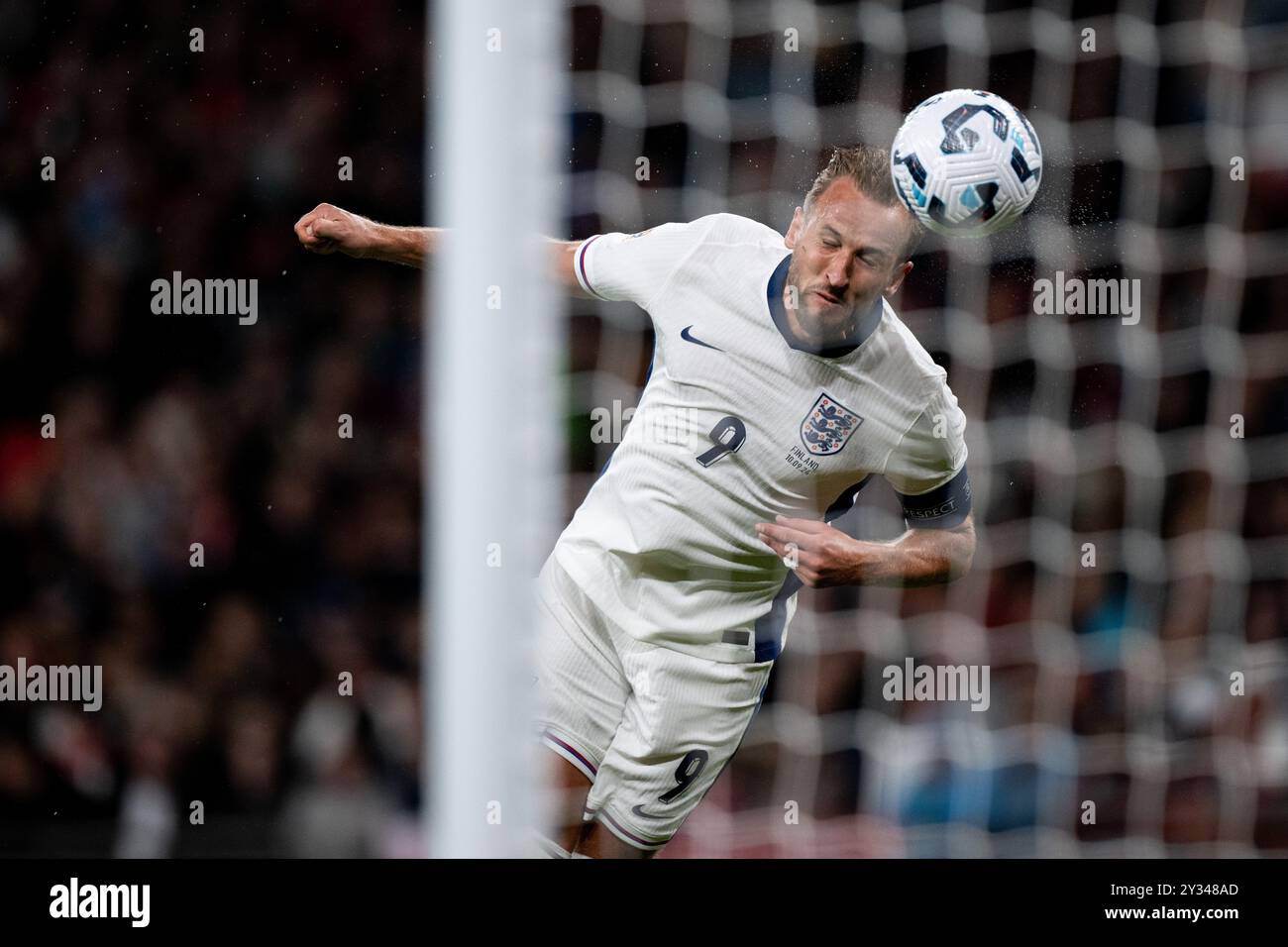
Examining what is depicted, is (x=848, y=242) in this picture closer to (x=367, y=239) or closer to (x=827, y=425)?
(x=827, y=425)

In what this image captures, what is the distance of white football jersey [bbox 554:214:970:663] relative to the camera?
2.56m

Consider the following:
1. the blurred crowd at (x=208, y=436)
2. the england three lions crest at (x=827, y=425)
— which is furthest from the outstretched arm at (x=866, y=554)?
the blurred crowd at (x=208, y=436)

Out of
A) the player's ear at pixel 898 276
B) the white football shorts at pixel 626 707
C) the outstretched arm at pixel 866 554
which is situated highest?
the player's ear at pixel 898 276

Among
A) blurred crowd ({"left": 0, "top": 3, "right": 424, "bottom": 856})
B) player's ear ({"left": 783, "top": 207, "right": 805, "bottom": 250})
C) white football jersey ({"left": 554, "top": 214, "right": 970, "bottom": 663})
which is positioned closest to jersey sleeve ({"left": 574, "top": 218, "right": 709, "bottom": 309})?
white football jersey ({"left": 554, "top": 214, "right": 970, "bottom": 663})

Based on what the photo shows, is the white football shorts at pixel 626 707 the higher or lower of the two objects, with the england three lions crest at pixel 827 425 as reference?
lower

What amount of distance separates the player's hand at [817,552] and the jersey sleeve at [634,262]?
46 centimetres

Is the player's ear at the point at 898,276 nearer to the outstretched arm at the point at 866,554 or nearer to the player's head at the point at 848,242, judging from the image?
the player's head at the point at 848,242

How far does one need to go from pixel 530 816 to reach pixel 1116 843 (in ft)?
6.40

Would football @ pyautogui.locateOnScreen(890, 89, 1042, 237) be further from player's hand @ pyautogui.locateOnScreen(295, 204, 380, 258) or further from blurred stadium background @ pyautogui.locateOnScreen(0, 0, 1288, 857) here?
player's hand @ pyautogui.locateOnScreen(295, 204, 380, 258)

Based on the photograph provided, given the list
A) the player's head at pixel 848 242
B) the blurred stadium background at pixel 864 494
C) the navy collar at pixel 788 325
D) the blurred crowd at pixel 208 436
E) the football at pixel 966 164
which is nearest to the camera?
the football at pixel 966 164

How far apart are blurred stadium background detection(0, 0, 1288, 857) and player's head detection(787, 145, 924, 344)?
0.30 meters

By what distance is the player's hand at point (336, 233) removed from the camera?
240cm
